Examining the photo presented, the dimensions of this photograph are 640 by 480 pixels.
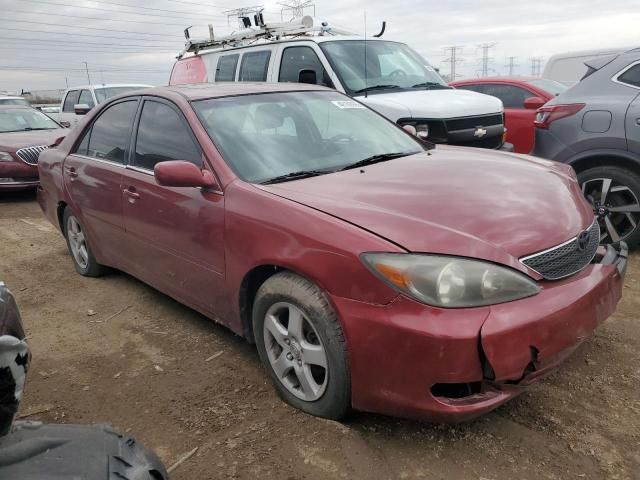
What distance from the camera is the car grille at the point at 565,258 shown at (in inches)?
91.0

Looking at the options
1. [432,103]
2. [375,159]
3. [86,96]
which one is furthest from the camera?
[86,96]

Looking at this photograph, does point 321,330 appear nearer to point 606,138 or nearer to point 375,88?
point 606,138

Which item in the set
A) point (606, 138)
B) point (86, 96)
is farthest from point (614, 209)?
point (86, 96)

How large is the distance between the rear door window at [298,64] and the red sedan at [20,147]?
4234 mm

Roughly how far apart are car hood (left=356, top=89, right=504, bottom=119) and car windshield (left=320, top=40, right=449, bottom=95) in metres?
0.25

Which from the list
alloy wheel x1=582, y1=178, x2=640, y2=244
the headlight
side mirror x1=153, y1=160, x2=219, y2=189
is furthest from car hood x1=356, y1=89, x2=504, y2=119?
the headlight

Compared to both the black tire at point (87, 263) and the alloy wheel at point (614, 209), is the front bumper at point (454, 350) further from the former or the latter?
the black tire at point (87, 263)

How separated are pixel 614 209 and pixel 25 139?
27.6 feet

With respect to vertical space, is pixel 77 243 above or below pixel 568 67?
below

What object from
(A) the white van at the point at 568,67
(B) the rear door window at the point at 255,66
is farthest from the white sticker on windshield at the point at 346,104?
(A) the white van at the point at 568,67

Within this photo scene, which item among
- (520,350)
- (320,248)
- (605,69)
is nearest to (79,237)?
(320,248)

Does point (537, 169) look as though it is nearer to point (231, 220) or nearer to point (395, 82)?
point (231, 220)

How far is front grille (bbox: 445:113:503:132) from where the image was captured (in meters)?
5.87

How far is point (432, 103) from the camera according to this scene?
5.98 meters
